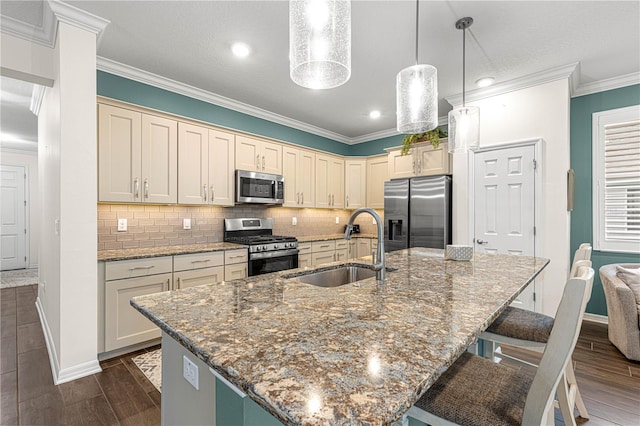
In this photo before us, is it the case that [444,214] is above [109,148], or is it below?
below

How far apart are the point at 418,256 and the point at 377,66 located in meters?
1.98

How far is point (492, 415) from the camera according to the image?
0.89 meters

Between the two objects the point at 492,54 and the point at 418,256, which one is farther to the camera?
the point at 492,54

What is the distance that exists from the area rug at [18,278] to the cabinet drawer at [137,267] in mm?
4302

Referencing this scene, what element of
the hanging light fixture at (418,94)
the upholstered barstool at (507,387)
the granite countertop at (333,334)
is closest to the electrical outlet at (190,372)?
the granite countertop at (333,334)

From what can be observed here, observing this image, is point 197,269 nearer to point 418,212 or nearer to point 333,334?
point 333,334

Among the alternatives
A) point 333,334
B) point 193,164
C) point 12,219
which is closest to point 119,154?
point 193,164

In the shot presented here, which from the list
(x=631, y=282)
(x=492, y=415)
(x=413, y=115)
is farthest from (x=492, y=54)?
(x=492, y=415)

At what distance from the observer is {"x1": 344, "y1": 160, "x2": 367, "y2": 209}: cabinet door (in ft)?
17.9

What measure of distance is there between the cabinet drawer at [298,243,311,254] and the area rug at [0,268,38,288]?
4.98 metres

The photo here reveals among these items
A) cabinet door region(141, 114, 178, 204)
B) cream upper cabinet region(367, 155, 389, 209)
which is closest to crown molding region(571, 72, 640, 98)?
cream upper cabinet region(367, 155, 389, 209)

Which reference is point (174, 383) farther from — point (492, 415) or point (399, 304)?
point (492, 415)

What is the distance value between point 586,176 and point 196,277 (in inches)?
178

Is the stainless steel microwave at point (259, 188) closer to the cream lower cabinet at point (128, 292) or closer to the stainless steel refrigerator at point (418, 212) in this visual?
the cream lower cabinet at point (128, 292)
